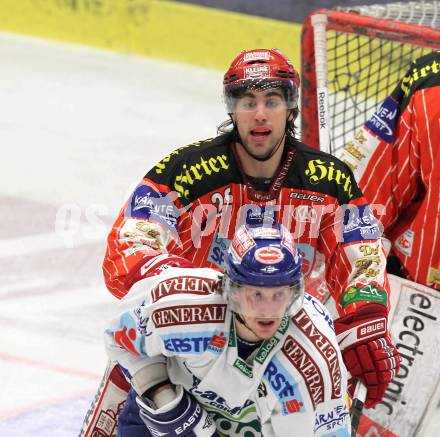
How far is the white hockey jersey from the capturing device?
8.86 feet

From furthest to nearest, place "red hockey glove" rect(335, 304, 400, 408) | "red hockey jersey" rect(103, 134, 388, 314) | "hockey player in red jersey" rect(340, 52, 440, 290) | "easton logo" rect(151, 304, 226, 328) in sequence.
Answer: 1. "hockey player in red jersey" rect(340, 52, 440, 290)
2. "red hockey jersey" rect(103, 134, 388, 314)
3. "red hockey glove" rect(335, 304, 400, 408)
4. "easton logo" rect(151, 304, 226, 328)

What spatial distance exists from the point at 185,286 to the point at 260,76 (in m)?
0.77

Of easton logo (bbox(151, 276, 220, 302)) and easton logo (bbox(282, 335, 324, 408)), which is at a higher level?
easton logo (bbox(151, 276, 220, 302))

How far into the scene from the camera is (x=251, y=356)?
108 inches

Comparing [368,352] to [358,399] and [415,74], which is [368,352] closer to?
[358,399]

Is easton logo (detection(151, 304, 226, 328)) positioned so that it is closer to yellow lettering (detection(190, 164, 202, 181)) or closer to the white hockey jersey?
the white hockey jersey

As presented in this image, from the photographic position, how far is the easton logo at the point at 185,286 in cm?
276

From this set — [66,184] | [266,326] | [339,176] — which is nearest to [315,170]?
[339,176]

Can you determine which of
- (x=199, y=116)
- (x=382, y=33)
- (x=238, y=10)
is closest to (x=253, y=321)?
(x=382, y=33)

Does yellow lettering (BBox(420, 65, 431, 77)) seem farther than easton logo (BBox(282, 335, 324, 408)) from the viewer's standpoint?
Yes

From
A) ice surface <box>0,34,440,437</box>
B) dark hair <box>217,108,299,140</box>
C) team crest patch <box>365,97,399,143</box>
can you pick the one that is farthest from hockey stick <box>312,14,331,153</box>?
ice surface <box>0,34,440,437</box>

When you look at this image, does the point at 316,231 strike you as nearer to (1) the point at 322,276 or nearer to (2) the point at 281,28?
(1) the point at 322,276

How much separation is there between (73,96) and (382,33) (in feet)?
10.5

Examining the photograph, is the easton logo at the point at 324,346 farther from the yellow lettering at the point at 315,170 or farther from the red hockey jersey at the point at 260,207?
the yellow lettering at the point at 315,170
